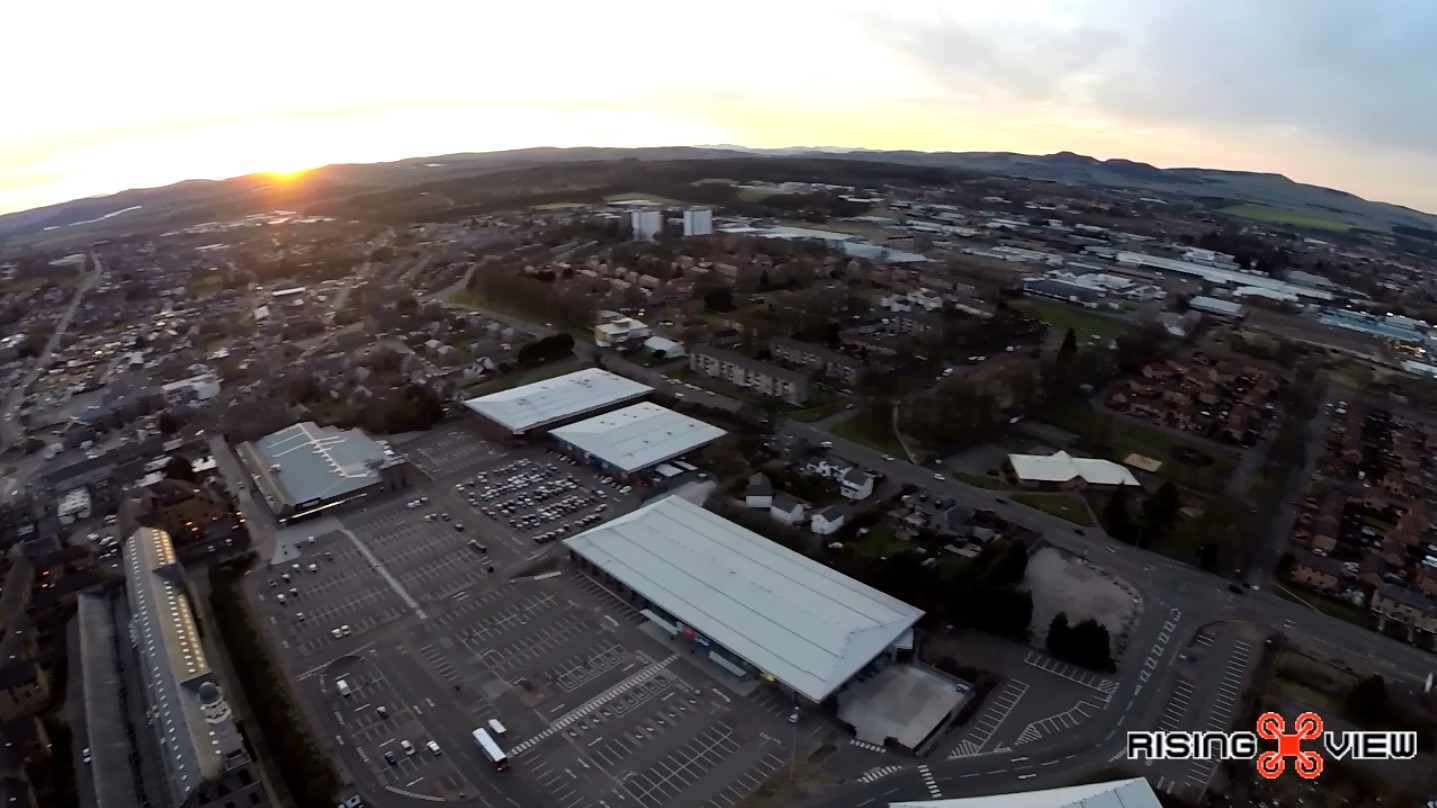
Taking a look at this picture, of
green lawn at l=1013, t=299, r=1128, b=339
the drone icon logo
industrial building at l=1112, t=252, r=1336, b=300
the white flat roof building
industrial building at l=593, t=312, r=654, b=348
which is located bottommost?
the drone icon logo

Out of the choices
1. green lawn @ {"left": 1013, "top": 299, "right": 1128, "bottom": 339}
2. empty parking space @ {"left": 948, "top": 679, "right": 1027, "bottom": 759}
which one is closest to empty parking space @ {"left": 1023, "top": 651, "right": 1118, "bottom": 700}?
empty parking space @ {"left": 948, "top": 679, "right": 1027, "bottom": 759}

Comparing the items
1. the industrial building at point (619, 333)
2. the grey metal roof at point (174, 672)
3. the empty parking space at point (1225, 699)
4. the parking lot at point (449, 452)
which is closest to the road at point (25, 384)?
the parking lot at point (449, 452)

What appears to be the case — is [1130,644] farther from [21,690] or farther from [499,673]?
[21,690]

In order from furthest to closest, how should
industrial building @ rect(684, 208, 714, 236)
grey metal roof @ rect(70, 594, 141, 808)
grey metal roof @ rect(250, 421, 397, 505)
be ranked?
industrial building @ rect(684, 208, 714, 236), grey metal roof @ rect(250, 421, 397, 505), grey metal roof @ rect(70, 594, 141, 808)

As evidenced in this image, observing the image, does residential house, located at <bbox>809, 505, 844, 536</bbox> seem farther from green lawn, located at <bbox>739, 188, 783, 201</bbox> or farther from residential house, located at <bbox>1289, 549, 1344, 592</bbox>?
green lawn, located at <bbox>739, 188, 783, 201</bbox>

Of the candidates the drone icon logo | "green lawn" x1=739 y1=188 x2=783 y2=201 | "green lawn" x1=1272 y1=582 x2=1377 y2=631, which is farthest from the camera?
"green lawn" x1=739 y1=188 x2=783 y2=201

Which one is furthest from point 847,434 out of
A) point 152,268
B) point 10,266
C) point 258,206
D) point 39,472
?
point 258,206

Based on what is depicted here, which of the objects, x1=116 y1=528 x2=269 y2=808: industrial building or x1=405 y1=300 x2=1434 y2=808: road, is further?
x1=405 y1=300 x2=1434 y2=808: road
